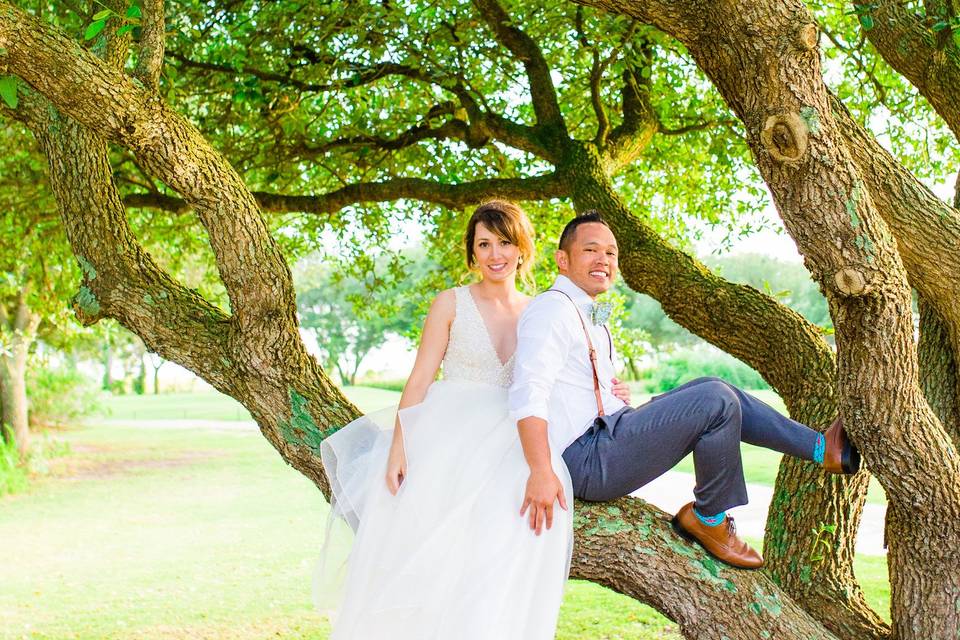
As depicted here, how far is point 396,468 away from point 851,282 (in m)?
1.73

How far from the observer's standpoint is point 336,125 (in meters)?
8.45

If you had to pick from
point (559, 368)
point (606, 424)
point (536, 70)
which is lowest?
point (606, 424)

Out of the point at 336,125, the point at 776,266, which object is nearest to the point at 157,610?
the point at 336,125

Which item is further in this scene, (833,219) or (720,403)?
(720,403)

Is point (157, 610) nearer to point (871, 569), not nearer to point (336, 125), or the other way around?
point (336, 125)

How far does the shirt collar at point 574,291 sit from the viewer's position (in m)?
3.56

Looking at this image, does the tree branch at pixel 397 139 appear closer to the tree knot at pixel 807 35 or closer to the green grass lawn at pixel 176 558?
the green grass lawn at pixel 176 558

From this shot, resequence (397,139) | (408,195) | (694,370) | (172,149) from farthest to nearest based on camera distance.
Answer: (694,370), (397,139), (408,195), (172,149)

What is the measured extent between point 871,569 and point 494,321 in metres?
8.23

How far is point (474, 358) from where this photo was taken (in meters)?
3.73

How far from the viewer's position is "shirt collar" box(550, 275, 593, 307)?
356cm

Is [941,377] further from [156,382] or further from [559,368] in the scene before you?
[156,382]

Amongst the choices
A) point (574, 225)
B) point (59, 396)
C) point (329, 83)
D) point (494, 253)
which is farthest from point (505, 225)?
point (59, 396)

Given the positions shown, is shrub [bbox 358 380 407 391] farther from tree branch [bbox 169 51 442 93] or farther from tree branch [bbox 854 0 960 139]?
tree branch [bbox 854 0 960 139]
